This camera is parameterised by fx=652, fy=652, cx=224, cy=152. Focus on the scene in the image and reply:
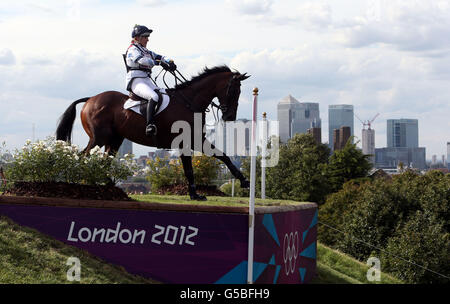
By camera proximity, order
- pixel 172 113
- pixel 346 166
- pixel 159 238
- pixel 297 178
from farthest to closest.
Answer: pixel 346 166
pixel 297 178
pixel 172 113
pixel 159 238

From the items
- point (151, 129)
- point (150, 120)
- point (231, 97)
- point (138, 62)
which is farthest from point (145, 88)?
point (231, 97)

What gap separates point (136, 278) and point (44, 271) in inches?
60.4

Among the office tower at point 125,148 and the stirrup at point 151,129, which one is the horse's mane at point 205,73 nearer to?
the stirrup at point 151,129

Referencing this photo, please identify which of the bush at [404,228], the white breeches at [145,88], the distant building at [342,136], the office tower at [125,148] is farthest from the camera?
the distant building at [342,136]

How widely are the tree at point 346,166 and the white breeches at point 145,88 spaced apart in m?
58.0

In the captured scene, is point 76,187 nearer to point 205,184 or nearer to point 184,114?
point 184,114

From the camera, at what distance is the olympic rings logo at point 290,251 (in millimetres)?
12484

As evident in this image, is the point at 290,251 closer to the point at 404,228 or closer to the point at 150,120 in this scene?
the point at 150,120

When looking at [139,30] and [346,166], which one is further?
[346,166]

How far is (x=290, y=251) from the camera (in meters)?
12.8

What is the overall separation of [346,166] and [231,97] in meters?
59.7

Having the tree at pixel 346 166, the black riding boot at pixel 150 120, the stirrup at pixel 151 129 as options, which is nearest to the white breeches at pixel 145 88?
the black riding boot at pixel 150 120

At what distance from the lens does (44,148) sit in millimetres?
12023

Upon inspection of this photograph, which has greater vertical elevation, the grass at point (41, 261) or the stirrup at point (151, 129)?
the stirrup at point (151, 129)
